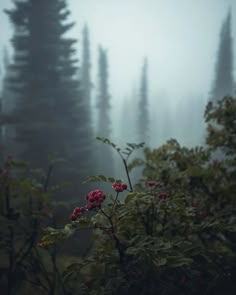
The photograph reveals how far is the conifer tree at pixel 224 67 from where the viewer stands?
4106 centimetres

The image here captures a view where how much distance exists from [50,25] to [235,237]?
1841cm

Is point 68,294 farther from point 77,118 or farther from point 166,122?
point 166,122

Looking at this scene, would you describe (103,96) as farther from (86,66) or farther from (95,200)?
(95,200)

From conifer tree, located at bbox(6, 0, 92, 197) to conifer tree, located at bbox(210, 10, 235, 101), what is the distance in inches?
1120

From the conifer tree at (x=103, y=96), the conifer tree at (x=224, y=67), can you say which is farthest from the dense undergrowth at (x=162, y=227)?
the conifer tree at (x=224, y=67)

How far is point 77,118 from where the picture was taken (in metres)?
18.7

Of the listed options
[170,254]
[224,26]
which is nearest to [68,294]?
[170,254]

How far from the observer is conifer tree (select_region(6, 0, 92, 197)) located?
1570 centimetres

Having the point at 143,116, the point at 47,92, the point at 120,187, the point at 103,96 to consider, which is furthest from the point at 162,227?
the point at 103,96

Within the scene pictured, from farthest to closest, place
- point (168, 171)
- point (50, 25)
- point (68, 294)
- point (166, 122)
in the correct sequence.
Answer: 1. point (166, 122)
2. point (50, 25)
3. point (168, 171)
4. point (68, 294)

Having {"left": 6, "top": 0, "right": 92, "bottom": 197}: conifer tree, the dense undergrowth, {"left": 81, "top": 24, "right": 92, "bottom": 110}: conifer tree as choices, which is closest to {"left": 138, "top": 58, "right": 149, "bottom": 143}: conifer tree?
{"left": 81, "top": 24, "right": 92, "bottom": 110}: conifer tree

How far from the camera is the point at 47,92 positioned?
17391mm

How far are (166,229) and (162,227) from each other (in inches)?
3.0

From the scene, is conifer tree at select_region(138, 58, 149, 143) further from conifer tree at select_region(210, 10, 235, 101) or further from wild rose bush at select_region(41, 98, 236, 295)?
wild rose bush at select_region(41, 98, 236, 295)
